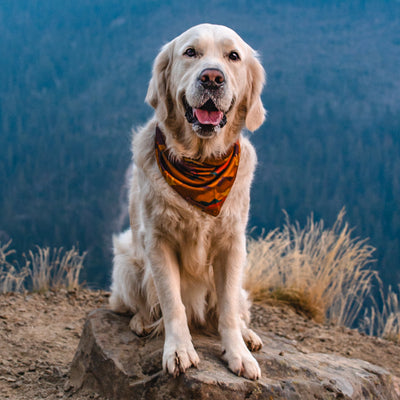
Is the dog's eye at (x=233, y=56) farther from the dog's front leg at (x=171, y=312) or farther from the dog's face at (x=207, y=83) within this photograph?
the dog's front leg at (x=171, y=312)

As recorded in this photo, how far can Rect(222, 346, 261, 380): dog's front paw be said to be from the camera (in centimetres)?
254

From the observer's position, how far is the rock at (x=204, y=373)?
2465mm

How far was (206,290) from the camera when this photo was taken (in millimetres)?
3127

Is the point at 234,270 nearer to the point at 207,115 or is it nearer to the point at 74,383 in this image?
the point at 207,115

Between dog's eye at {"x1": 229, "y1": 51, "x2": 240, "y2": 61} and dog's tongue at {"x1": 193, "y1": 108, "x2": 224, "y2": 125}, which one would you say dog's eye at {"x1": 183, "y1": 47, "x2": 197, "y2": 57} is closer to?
dog's eye at {"x1": 229, "y1": 51, "x2": 240, "y2": 61}

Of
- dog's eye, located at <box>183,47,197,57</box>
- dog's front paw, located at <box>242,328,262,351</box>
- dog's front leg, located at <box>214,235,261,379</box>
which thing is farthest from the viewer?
dog's front paw, located at <box>242,328,262,351</box>

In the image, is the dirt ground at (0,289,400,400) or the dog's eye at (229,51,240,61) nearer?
the dog's eye at (229,51,240,61)

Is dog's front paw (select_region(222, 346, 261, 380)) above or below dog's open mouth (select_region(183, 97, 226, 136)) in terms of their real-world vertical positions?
below

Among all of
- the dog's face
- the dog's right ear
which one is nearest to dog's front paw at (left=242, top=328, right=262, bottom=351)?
the dog's face

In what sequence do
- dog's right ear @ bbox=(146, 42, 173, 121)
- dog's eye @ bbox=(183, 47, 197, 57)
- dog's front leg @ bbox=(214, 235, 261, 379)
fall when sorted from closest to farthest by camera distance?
1. dog's front leg @ bbox=(214, 235, 261, 379)
2. dog's eye @ bbox=(183, 47, 197, 57)
3. dog's right ear @ bbox=(146, 42, 173, 121)

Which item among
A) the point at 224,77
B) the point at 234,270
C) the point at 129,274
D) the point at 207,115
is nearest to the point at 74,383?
the point at 129,274

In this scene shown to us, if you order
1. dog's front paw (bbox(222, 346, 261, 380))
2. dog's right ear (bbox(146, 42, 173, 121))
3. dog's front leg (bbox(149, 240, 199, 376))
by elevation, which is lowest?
dog's front paw (bbox(222, 346, 261, 380))

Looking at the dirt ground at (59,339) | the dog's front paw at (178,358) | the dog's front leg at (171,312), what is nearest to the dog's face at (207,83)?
the dog's front leg at (171,312)

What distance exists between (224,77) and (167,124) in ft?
1.69
